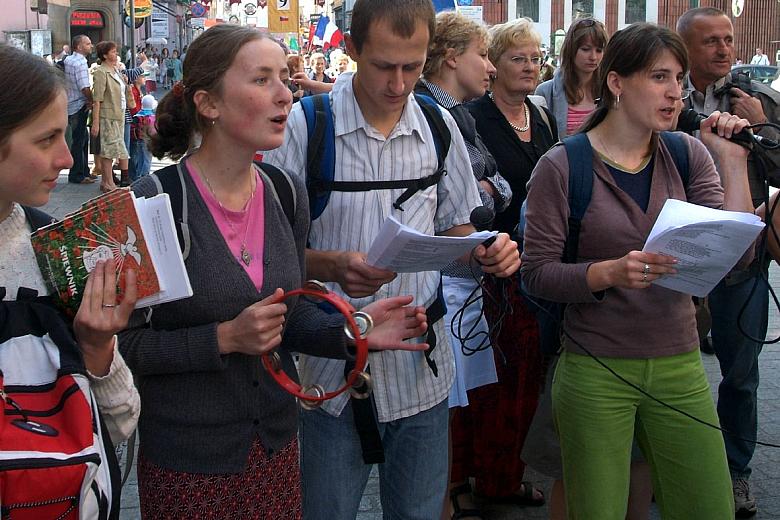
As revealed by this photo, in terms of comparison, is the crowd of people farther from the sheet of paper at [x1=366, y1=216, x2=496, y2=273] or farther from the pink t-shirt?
the sheet of paper at [x1=366, y1=216, x2=496, y2=273]

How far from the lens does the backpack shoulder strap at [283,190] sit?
2.52 metres

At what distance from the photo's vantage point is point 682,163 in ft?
10.2

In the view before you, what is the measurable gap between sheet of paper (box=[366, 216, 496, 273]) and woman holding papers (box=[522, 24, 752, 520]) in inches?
22.3

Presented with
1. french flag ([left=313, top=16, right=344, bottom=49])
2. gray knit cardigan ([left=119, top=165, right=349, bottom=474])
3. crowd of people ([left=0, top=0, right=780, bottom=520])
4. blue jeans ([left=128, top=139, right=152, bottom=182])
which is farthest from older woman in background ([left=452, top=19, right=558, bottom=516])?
french flag ([left=313, top=16, right=344, bottom=49])

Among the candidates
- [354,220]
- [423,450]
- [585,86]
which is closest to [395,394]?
[423,450]

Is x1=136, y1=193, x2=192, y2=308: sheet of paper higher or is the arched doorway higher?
the arched doorway

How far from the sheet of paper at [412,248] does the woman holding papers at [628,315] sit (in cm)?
57

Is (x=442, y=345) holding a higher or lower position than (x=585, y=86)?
lower

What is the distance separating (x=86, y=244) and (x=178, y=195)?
0.46 metres

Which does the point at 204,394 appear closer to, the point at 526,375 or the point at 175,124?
the point at 175,124

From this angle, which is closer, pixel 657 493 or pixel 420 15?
pixel 420 15

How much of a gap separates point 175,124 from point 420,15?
0.79 meters

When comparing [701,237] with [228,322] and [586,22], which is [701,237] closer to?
[228,322]

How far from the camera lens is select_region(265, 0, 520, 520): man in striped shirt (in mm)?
2729
